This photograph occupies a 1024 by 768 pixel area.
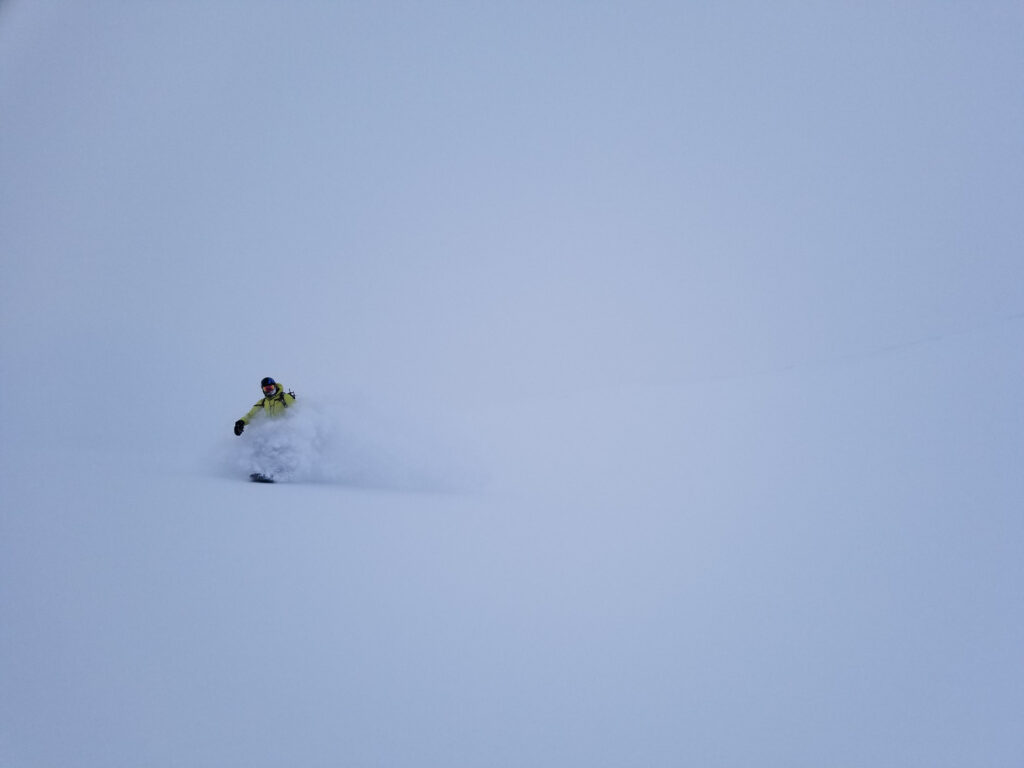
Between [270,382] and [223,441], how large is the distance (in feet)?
4.20

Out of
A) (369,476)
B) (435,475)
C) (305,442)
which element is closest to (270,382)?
(305,442)

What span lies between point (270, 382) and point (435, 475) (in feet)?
7.40

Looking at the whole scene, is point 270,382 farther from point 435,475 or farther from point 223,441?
point 435,475

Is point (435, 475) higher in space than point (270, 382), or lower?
lower

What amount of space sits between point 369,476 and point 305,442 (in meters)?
0.86

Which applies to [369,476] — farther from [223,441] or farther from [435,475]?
[223,441]

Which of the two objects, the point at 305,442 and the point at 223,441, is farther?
the point at 223,441

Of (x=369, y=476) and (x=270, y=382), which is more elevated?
(x=270, y=382)

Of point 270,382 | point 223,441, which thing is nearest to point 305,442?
point 270,382

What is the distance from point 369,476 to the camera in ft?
24.3

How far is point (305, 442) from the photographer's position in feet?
23.3

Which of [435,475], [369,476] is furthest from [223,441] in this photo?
[435,475]

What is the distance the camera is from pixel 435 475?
739 cm

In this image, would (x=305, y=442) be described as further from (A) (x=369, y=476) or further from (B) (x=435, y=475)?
(B) (x=435, y=475)
